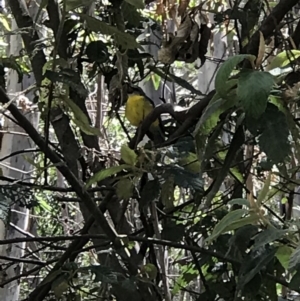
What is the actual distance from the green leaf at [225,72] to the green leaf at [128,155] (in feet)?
0.76

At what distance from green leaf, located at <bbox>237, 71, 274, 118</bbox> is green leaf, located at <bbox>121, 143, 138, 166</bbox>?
0.84ft

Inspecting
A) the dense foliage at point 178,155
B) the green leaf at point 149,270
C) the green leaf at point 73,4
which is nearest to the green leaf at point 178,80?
the dense foliage at point 178,155

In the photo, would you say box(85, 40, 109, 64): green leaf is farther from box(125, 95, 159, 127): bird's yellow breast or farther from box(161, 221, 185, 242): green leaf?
box(161, 221, 185, 242): green leaf

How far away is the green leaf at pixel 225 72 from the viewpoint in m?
0.43

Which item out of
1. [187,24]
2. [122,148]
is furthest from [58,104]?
[187,24]

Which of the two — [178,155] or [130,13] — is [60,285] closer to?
[178,155]

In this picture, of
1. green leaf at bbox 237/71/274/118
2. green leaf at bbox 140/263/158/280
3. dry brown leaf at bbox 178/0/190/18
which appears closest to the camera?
green leaf at bbox 237/71/274/118

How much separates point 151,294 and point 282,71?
0.42m

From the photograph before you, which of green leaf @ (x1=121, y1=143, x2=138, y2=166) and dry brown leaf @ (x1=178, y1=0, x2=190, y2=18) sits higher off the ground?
dry brown leaf @ (x1=178, y1=0, x2=190, y2=18)

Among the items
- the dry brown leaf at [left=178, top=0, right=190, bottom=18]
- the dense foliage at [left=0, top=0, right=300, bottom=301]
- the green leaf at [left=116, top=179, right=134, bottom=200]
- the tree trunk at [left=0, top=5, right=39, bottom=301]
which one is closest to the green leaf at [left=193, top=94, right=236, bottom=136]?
the dense foliage at [left=0, top=0, right=300, bottom=301]

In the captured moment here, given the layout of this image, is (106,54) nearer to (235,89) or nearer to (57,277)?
(57,277)

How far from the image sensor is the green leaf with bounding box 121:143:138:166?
665 mm

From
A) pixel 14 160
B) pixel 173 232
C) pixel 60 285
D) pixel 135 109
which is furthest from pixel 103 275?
pixel 14 160

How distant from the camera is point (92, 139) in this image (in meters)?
0.97
